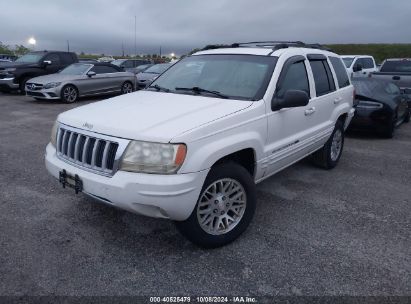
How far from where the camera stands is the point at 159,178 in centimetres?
279

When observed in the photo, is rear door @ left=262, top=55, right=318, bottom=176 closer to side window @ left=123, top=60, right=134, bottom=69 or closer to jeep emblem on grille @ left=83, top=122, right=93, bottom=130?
jeep emblem on grille @ left=83, top=122, right=93, bottom=130

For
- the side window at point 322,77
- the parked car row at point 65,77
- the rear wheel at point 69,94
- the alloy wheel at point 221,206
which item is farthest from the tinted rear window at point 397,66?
the alloy wheel at point 221,206

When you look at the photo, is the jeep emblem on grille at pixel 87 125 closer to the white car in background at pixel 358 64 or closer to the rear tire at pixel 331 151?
the rear tire at pixel 331 151

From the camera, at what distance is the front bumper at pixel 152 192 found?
2781 millimetres

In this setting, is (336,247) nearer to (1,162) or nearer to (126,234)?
(126,234)

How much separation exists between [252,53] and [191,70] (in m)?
0.77

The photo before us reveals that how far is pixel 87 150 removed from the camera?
3.14m

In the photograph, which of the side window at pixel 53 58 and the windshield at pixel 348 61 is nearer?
the windshield at pixel 348 61

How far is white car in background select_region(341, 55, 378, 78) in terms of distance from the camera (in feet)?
44.8

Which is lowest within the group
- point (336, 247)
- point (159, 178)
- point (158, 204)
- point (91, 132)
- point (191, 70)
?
point (336, 247)

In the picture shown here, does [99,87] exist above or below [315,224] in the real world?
above

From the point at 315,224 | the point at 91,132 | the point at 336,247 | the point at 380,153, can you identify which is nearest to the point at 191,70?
the point at 91,132

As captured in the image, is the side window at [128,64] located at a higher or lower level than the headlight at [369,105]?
higher

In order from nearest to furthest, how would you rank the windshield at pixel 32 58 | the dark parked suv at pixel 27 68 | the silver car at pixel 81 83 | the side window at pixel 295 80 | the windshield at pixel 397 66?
the side window at pixel 295 80
the silver car at pixel 81 83
the windshield at pixel 397 66
the dark parked suv at pixel 27 68
the windshield at pixel 32 58
